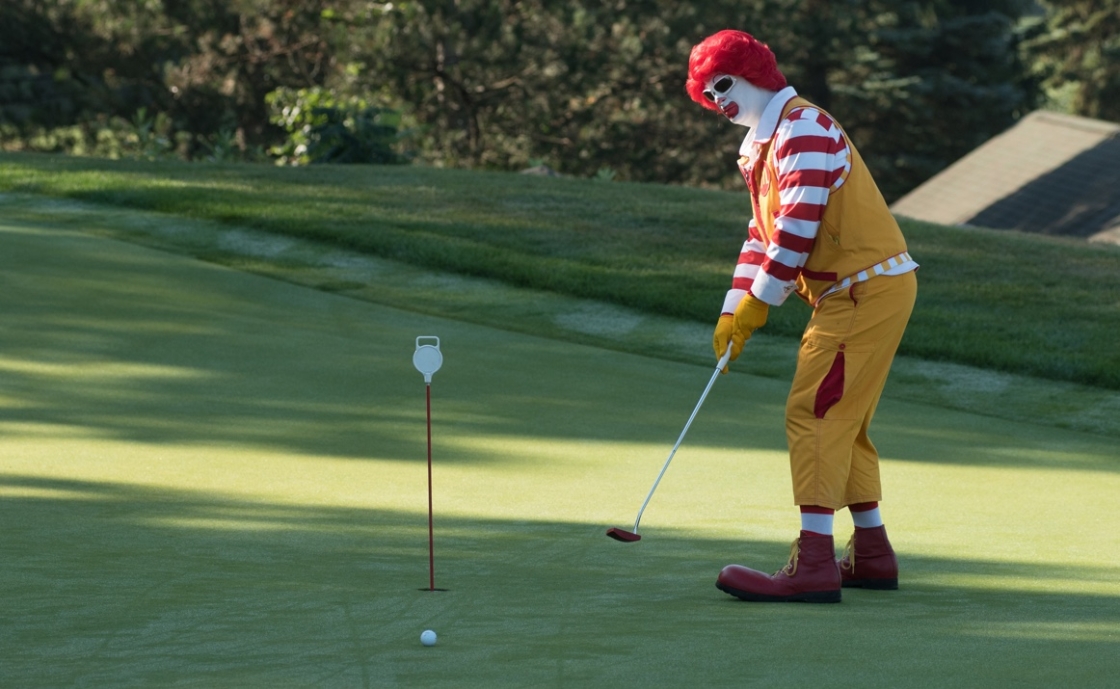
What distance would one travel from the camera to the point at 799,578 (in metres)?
4.20

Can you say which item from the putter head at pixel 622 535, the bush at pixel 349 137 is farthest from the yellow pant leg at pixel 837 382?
the bush at pixel 349 137

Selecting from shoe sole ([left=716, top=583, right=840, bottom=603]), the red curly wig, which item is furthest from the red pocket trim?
the red curly wig

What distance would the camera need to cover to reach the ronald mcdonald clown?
4.27 meters

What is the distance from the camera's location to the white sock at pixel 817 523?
14.2 ft

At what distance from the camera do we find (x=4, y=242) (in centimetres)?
938

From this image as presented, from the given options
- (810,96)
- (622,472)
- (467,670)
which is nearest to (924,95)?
(810,96)

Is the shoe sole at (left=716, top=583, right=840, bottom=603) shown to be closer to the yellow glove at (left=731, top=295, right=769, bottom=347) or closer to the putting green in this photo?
the putting green

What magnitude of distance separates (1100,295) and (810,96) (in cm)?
2841

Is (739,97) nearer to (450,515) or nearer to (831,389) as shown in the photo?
(831,389)

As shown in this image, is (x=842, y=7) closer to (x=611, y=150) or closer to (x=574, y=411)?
(x=611, y=150)

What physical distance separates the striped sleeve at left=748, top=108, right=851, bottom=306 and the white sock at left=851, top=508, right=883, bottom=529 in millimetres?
676

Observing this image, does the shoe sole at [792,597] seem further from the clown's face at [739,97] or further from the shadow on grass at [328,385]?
the shadow on grass at [328,385]

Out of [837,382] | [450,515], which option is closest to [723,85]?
[837,382]

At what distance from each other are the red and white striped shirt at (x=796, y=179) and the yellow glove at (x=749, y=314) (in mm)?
34
